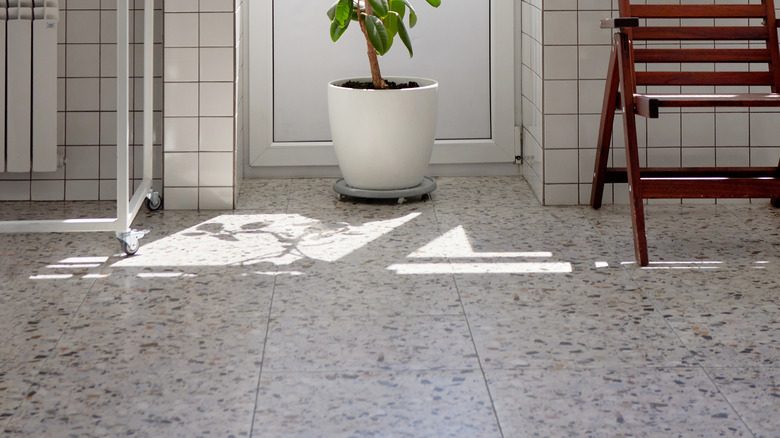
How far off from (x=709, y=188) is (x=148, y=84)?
5.83 feet

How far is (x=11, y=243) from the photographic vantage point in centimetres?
296

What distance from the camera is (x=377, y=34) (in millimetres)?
3340

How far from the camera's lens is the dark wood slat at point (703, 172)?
325cm

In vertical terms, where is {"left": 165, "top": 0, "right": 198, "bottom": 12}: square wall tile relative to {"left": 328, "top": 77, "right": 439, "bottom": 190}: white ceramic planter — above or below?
above

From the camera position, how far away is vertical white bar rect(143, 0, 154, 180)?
3113 millimetres

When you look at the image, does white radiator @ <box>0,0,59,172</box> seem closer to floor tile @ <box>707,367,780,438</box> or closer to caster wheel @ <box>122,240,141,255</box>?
caster wheel @ <box>122,240,141,255</box>

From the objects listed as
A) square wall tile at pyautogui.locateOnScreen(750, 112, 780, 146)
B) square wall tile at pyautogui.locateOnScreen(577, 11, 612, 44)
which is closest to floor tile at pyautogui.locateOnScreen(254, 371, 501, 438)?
square wall tile at pyautogui.locateOnScreen(577, 11, 612, 44)

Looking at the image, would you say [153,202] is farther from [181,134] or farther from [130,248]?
[130,248]

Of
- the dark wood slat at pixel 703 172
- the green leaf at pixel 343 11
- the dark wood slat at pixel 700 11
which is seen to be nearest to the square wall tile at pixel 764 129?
the dark wood slat at pixel 703 172

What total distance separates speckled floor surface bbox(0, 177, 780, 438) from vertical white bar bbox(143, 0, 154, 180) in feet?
0.67

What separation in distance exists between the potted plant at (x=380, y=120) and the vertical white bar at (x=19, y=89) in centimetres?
101

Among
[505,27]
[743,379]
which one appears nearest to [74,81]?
[505,27]

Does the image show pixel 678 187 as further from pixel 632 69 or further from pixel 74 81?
pixel 74 81

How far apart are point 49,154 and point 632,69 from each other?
6.33ft
